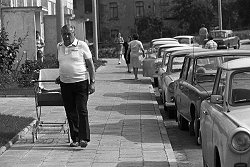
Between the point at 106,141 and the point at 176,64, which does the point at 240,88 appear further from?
the point at 176,64

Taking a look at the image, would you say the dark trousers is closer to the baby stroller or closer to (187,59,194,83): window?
the baby stroller

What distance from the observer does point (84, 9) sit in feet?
252

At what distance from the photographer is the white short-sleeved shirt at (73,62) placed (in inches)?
422

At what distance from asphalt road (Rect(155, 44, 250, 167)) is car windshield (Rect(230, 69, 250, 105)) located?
7.50 ft

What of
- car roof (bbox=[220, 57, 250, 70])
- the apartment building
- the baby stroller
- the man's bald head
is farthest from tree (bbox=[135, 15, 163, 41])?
car roof (bbox=[220, 57, 250, 70])

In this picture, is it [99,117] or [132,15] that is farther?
[132,15]

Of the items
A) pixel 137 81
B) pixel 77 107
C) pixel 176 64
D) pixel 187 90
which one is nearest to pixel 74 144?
pixel 77 107

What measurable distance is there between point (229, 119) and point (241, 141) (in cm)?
62

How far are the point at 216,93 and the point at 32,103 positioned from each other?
9.53 meters

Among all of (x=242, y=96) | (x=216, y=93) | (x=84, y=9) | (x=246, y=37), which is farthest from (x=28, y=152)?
(x=84, y=9)

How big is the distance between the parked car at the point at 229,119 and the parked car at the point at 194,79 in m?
3.09

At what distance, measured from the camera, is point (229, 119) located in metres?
7.19

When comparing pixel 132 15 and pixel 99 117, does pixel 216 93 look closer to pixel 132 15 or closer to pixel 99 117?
pixel 99 117

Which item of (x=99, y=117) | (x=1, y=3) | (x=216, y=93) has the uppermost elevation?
(x=1, y=3)
